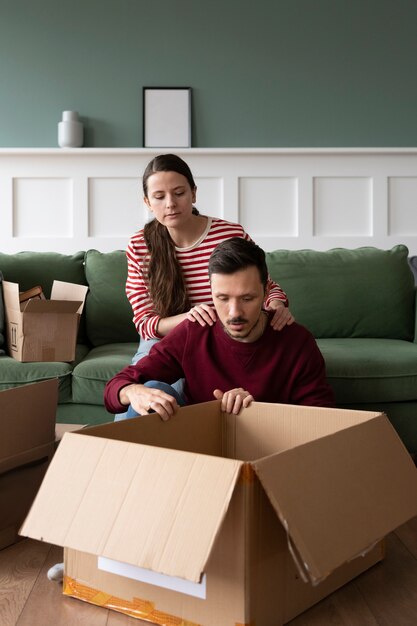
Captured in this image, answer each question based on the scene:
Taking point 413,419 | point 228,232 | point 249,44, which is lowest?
point 413,419

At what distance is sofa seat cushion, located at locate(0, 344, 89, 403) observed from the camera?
2395 millimetres

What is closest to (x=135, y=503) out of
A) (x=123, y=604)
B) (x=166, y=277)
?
(x=123, y=604)

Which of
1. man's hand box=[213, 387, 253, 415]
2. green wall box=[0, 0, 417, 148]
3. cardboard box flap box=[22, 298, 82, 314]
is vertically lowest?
man's hand box=[213, 387, 253, 415]

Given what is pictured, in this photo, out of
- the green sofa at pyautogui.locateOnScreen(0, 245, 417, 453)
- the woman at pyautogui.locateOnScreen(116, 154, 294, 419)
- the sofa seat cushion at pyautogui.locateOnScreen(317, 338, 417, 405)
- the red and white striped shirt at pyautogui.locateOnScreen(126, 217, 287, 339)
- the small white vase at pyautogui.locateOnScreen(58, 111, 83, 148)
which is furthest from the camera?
the small white vase at pyautogui.locateOnScreen(58, 111, 83, 148)

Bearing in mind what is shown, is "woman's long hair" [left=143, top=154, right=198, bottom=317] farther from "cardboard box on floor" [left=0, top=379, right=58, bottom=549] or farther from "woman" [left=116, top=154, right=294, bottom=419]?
"cardboard box on floor" [left=0, top=379, right=58, bottom=549]

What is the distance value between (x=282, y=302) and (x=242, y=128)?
1.98m

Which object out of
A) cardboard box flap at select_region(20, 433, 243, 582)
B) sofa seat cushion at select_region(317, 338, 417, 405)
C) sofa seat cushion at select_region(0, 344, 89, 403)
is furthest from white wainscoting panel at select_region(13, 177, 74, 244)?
cardboard box flap at select_region(20, 433, 243, 582)

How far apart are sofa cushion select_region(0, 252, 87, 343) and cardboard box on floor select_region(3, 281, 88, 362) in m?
0.37

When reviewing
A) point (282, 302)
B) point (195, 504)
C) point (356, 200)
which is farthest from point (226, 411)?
point (356, 200)

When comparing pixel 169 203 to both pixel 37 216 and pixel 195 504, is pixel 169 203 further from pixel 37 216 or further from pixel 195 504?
pixel 37 216

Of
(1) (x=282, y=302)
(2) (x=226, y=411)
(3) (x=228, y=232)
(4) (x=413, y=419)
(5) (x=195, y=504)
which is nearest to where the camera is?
(5) (x=195, y=504)

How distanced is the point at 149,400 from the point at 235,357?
303mm

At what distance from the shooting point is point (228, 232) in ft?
7.25

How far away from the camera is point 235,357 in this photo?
5.90ft
